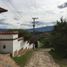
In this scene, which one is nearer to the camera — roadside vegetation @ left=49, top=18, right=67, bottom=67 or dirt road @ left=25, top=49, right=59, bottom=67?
dirt road @ left=25, top=49, right=59, bottom=67

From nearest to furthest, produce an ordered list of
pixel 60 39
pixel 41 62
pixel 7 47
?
1. pixel 41 62
2. pixel 7 47
3. pixel 60 39

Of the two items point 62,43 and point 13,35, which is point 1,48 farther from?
point 62,43

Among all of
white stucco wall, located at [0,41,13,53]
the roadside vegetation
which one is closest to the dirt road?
white stucco wall, located at [0,41,13,53]

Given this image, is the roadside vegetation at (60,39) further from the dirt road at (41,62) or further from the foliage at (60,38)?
the dirt road at (41,62)

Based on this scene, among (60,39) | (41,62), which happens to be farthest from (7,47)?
(60,39)

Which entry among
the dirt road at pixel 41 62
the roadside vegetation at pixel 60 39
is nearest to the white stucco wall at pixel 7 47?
the dirt road at pixel 41 62

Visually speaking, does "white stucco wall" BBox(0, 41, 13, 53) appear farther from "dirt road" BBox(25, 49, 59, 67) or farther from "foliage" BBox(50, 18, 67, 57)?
"foliage" BBox(50, 18, 67, 57)

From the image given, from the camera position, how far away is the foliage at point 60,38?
30578 mm

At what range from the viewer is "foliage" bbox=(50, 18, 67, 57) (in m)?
30.6

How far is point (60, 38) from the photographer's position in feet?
100

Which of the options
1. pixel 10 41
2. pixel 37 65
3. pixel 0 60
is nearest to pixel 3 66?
pixel 0 60

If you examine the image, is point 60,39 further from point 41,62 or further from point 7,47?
point 7,47

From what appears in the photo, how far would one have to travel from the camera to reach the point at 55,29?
32.7 meters

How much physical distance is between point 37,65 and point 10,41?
504cm
